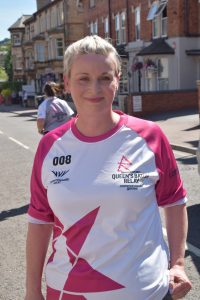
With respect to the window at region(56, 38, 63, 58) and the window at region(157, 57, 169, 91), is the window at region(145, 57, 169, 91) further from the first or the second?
the window at region(56, 38, 63, 58)

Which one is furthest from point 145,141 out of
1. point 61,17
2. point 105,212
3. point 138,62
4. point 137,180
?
point 61,17

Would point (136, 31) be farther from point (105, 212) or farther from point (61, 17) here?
point (105, 212)

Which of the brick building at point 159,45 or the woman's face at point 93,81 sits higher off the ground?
the brick building at point 159,45

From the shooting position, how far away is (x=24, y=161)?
1238cm

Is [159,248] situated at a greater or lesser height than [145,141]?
lesser

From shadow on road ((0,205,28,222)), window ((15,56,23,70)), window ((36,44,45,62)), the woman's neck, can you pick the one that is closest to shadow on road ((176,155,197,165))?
shadow on road ((0,205,28,222))

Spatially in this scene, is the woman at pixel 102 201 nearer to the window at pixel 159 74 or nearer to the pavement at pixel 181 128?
the pavement at pixel 181 128

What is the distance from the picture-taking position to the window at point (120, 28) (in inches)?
1267

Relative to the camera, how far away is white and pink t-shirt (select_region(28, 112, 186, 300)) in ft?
6.23

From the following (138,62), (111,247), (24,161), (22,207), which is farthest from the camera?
(138,62)

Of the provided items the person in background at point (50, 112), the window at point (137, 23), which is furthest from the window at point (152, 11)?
the person in background at point (50, 112)

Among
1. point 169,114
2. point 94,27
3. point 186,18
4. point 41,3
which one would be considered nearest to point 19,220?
point 169,114

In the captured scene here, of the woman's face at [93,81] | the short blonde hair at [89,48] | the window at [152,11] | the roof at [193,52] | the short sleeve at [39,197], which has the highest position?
the window at [152,11]

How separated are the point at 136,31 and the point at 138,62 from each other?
7.45 ft
